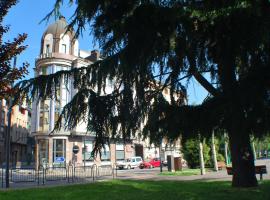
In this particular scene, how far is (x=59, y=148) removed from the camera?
50281 mm

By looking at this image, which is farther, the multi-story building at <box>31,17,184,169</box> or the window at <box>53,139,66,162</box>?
the window at <box>53,139,66,162</box>

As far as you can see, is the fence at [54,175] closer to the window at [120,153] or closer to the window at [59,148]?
the window at [59,148]

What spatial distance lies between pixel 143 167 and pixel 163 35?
1689 inches

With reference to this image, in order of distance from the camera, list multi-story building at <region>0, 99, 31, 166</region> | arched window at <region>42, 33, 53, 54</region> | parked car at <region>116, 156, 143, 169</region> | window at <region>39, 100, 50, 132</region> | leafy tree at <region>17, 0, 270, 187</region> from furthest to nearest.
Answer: multi-story building at <region>0, 99, 31, 166</region> < arched window at <region>42, 33, 53, 54</region> < window at <region>39, 100, 50, 132</region> < parked car at <region>116, 156, 143, 169</region> < leafy tree at <region>17, 0, 270, 187</region>

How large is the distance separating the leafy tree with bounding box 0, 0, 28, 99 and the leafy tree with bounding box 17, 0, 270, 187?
Result: 1.31 metres

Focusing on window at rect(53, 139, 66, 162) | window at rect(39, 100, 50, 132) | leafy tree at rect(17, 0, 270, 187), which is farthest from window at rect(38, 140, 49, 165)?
leafy tree at rect(17, 0, 270, 187)

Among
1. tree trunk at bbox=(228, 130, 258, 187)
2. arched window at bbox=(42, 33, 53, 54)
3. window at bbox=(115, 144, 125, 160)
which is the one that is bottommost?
tree trunk at bbox=(228, 130, 258, 187)

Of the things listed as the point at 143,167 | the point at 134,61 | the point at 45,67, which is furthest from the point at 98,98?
the point at 45,67

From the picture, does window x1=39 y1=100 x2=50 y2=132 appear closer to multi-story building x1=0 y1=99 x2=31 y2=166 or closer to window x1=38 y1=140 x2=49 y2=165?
window x1=38 y1=140 x2=49 y2=165

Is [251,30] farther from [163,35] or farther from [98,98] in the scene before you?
[98,98]

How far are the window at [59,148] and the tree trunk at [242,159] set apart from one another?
4211 centimetres

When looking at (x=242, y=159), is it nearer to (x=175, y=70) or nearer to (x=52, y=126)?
(x=175, y=70)

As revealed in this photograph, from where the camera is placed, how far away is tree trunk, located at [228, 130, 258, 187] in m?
9.71

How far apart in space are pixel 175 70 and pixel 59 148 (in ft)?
145
